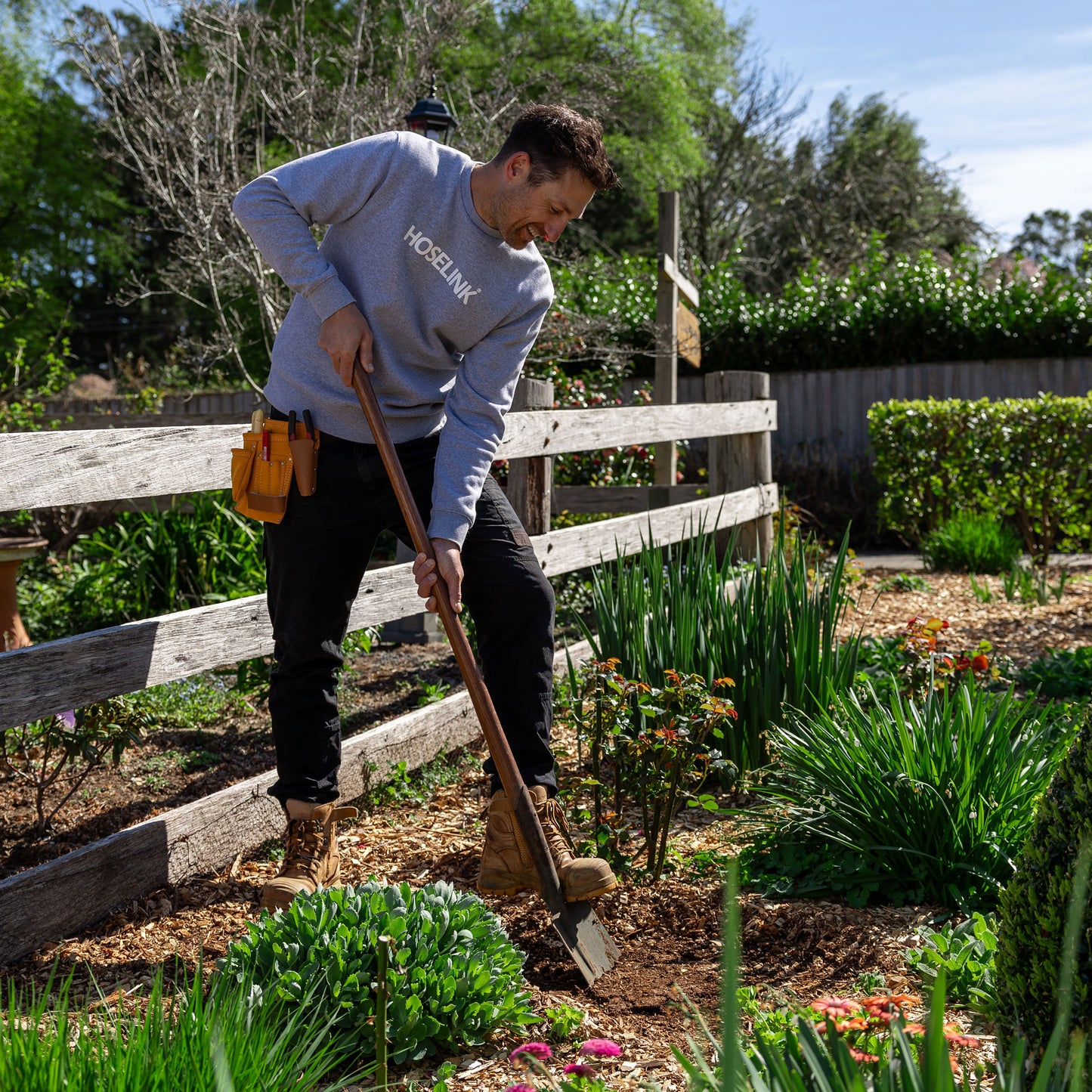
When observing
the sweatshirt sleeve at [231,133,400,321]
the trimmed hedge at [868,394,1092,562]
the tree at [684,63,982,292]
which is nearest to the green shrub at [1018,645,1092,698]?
the sweatshirt sleeve at [231,133,400,321]

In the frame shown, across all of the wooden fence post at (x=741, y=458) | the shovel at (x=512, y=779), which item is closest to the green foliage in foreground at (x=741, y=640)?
the shovel at (x=512, y=779)

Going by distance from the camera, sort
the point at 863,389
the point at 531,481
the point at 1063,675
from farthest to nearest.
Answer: the point at 863,389 < the point at 1063,675 < the point at 531,481

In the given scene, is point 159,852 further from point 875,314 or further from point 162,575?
point 875,314

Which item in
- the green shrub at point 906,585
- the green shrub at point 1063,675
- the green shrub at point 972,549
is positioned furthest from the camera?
the green shrub at point 972,549

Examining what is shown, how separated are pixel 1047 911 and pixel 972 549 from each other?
6.78 meters

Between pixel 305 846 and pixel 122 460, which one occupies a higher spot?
pixel 122 460

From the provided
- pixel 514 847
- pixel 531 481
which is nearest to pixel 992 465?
pixel 531 481

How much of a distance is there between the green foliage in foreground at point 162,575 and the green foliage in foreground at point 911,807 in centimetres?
366

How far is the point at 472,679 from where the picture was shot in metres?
2.44

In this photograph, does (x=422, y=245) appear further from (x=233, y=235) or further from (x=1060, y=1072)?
(x=233, y=235)

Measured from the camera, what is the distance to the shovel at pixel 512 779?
2.40 metres

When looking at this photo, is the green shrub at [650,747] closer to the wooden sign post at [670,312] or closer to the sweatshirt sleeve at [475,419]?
the sweatshirt sleeve at [475,419]

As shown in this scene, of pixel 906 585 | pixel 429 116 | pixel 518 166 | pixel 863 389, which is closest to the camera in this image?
pixel 518 166

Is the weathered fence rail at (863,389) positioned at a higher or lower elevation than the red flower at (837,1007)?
higher
